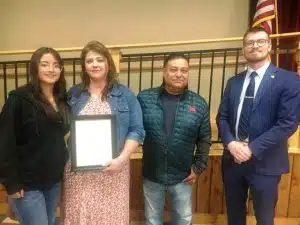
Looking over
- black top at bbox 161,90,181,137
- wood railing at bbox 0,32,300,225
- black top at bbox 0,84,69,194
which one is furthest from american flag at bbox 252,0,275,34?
black top at bbox 0,84,69,194

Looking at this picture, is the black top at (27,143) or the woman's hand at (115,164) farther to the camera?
the woman's hand at (115,164)

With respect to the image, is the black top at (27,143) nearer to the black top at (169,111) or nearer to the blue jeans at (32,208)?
the blue jeans at (32,208)

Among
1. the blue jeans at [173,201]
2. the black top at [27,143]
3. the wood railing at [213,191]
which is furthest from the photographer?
the wood railing at [213,191]

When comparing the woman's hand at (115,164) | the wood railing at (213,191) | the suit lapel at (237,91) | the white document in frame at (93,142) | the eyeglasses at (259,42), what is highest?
the eyeglasses at (259,42)

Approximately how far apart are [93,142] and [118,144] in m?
0.14

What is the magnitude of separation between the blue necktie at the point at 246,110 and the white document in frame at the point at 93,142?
30.2 inches

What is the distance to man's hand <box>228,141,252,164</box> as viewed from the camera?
1720mm

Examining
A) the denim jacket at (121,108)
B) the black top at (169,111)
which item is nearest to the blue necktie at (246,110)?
the black top at (169,111)

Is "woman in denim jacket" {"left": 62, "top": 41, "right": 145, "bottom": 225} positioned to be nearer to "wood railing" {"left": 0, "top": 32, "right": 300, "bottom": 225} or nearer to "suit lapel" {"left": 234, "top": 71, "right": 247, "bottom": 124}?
"suit lapel" {"left": 234, "top": 71, "right": 247, "bottom": 124}

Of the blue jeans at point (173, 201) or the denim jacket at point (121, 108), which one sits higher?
the denim jacket at point (121, 108)

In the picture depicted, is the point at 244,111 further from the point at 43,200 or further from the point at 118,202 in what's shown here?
the point at 43,200

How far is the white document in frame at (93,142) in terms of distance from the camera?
5.12 feet

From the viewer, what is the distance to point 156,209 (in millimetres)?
1979

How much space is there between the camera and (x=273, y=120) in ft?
5.71
